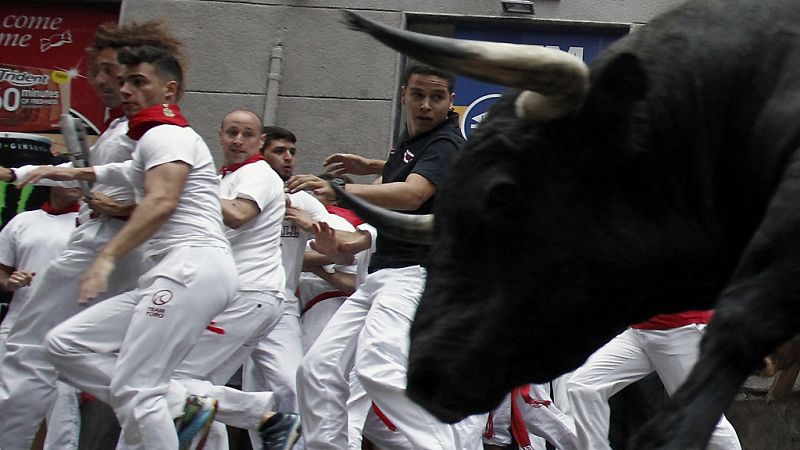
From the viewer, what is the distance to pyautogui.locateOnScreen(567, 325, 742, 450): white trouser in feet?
26.4

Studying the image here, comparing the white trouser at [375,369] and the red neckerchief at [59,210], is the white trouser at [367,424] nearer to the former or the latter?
the white trouser at [375,369]

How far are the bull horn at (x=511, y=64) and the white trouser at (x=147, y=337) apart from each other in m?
3.65

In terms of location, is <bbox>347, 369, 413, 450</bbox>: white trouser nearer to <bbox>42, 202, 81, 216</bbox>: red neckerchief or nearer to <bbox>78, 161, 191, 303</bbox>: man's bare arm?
<bbox>78, 161, 191, 303</bbox>: man's bare arm

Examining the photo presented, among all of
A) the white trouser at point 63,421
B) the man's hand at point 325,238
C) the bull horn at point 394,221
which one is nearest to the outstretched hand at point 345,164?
the man's hand at point 325,238

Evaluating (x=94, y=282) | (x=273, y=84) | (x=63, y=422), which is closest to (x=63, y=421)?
(x=63, y=422)

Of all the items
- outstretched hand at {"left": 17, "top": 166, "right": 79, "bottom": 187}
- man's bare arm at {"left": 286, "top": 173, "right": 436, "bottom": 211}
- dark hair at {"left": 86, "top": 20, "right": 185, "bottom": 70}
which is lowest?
outstretched hand at {"left": 17, "top": 166, "right": 79, "bottom": 187}

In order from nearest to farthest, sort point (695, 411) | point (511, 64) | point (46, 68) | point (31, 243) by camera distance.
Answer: point (695, 411) → point (511, 64) → point (31, 243) → point (46, 68)

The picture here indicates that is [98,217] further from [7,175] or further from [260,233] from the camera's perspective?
[260,233]

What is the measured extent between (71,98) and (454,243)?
387 inches

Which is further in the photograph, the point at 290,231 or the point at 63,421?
the point at 290,231

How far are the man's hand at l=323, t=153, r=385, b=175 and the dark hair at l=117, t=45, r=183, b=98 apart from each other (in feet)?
2.94

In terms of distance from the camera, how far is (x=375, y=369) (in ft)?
22.7

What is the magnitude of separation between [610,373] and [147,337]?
2784 mm

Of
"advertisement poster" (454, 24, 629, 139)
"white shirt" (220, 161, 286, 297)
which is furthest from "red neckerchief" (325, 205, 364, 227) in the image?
Answer: "advertisement poster" (454, 24, 629, 139)
